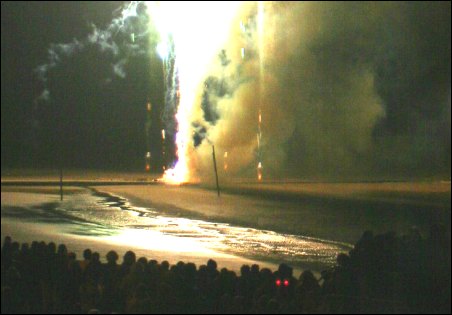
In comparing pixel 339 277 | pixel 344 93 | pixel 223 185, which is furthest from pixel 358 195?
pixel 339 277

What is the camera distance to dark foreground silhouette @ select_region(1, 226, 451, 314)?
6520 millimetres

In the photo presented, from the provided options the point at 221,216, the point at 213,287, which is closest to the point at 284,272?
the point at 213,287

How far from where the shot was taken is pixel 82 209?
20609 millimetres

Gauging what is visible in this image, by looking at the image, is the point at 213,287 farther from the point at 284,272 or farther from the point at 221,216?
the point at 221,216

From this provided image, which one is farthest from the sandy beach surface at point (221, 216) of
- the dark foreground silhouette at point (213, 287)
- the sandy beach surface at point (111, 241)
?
the dark foreground silhouette at point (213, 287)

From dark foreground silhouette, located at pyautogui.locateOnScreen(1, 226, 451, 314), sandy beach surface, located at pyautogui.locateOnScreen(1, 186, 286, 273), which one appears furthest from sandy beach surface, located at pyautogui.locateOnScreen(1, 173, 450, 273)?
dark foreground silhouette, located at pyautogui.locateOnScreen(1, 226, 451, 314)

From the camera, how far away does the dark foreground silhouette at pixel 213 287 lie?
21.4 ft

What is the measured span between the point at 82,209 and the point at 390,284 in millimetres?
14327

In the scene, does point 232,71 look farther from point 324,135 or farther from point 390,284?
point 390,284

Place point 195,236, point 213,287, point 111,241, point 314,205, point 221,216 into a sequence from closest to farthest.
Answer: point 213,287 < point 111,241 < point 195,236 < point 221,216 < point 314,205

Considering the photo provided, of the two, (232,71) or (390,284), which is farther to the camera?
(232,71)

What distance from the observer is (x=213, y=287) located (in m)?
7.14

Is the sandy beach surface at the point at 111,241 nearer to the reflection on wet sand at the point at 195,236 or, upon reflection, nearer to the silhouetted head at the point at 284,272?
the reflection on wet sand at the point at 195,236

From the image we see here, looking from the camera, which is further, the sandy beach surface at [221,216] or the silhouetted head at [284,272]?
the sandy beach surface at [221,216]
